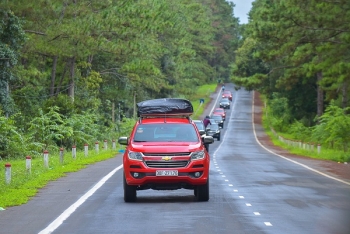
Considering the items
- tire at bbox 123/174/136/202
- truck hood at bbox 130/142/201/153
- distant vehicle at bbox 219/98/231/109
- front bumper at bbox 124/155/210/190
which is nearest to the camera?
front bumper at bbox 124/155/210/190

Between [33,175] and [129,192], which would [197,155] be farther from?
[33,175]

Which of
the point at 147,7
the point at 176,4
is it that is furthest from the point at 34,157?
the point at 176,4

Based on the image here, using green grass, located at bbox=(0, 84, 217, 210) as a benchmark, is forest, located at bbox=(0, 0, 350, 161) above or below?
above

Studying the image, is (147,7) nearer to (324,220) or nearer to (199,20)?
(324,220)

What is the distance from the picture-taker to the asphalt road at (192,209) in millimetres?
13820

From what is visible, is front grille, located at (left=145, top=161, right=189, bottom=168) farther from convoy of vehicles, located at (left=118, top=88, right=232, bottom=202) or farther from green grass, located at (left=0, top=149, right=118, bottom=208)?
green grass, located at (left=0, top=149, right=118, bottom=208)

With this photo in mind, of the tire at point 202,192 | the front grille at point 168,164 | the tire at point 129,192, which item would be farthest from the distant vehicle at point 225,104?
the front grille at point 168,164

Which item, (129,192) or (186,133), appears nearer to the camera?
(129,192)

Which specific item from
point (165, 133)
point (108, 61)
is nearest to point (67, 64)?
point (108, 61)

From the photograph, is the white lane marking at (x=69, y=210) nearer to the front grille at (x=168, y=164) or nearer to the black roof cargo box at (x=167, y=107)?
the front grille at (x=168, y=164)

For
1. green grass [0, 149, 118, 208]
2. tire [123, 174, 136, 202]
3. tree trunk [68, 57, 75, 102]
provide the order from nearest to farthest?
tire [123, 174, 136, 202] → green grass [0, 149, 118, 208] → tree trunk [68, 57, 75, 102]

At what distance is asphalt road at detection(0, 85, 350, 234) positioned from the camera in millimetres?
13820

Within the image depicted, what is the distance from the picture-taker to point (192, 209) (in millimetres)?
16781

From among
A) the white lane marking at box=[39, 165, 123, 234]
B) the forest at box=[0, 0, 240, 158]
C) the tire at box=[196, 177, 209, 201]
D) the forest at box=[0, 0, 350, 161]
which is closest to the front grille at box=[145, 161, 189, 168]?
the tire at box=[196, 177, 209, 201]
